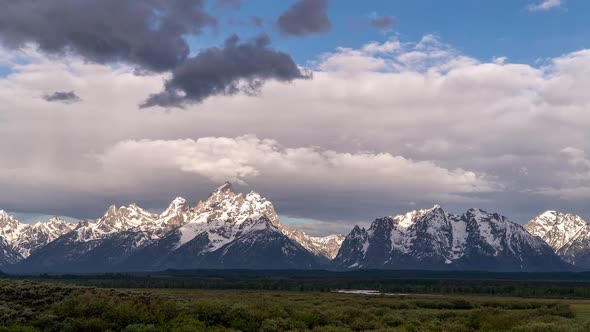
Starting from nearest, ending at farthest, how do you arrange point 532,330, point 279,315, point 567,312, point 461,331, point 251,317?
point 532,330, point 461,331, point 251,317, point 279,315, point 567,312

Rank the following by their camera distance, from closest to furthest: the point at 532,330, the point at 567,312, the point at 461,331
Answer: the point at 532,330, the point at 461,331, the point at 567,312

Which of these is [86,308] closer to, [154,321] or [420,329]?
[154,321]

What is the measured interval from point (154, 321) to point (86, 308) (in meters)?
9.61

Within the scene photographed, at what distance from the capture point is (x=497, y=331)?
85750mm

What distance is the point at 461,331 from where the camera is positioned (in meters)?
84.6

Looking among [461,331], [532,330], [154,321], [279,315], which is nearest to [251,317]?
[279,315]

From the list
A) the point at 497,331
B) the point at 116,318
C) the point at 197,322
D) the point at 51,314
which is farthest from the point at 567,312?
the point at 51,314

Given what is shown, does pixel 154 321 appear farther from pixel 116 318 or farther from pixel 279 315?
pixel 279 315

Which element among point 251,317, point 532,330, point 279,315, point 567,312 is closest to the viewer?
point 532,330

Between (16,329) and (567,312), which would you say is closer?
(16,329)

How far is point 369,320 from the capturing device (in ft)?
329

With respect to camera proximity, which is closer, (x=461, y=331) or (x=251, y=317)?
(x=461, y=331)

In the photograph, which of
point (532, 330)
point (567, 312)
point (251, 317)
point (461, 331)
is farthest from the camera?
point (567, 312)

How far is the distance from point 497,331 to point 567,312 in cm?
4347
